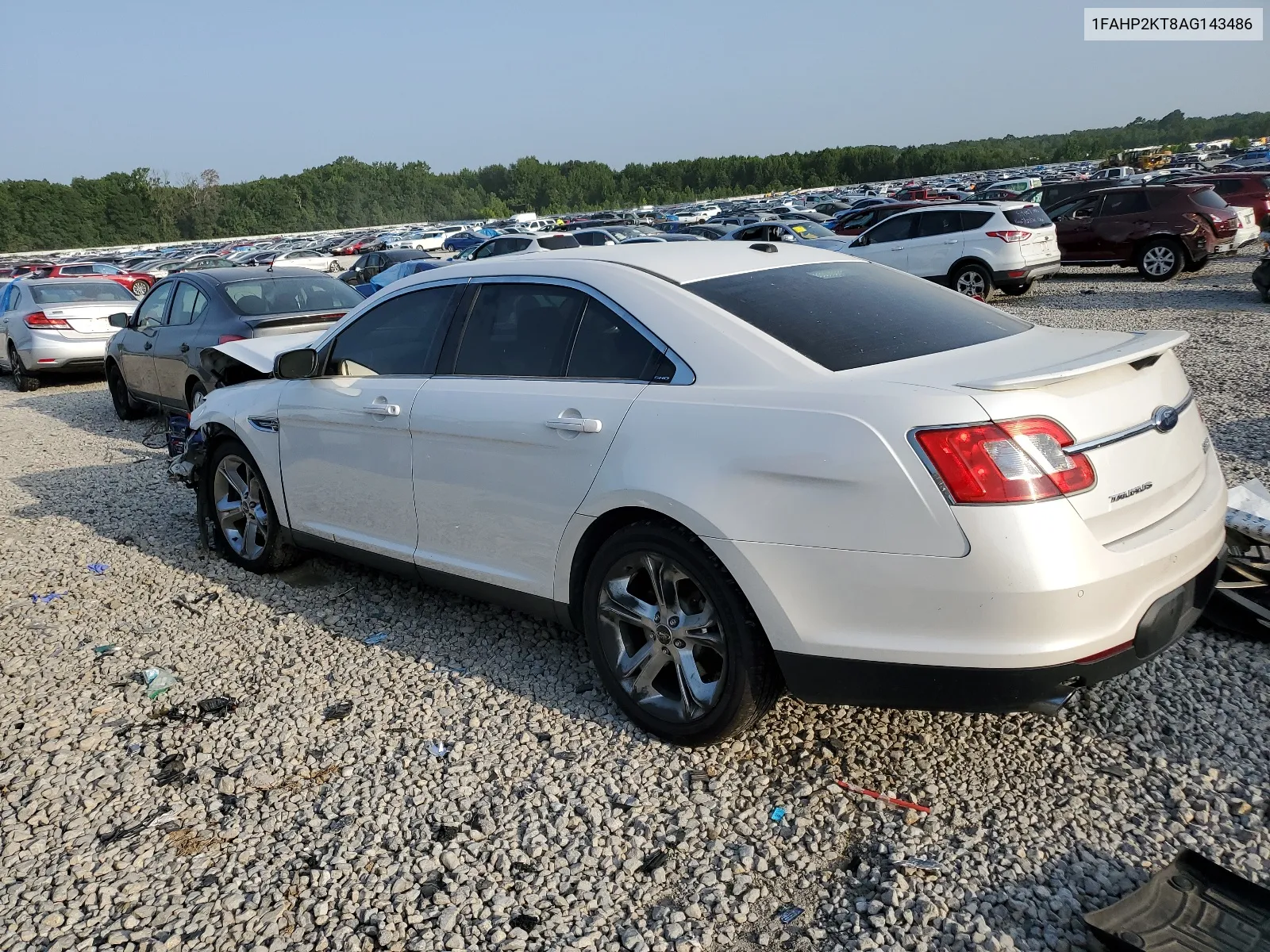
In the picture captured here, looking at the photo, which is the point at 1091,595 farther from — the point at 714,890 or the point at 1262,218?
the point at 1262,218

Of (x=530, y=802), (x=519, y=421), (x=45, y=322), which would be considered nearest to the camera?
(x=530, y=802)

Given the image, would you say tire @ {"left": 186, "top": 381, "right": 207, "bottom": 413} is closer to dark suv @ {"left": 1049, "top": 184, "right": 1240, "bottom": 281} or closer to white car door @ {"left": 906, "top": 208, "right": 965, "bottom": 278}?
white car door @ {"left": 906, "top": 208, "right": 965, "bottom": 278}

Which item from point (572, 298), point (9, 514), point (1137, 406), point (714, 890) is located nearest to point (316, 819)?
point (714, 890)

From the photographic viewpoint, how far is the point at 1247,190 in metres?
21.5

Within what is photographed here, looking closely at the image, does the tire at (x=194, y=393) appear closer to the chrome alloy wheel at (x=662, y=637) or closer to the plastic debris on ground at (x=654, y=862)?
the chrome alloy wheel at (x=662, y=637)

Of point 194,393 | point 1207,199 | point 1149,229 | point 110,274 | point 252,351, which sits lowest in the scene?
point 194,393

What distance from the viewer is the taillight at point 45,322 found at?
13820mm

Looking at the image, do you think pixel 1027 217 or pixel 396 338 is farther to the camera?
pixel 1027 217

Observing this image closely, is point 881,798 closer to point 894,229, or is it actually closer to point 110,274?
point 894,229

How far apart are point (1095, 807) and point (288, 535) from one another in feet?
13.1

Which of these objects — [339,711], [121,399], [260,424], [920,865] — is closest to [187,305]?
[121,399]

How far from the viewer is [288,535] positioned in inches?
204

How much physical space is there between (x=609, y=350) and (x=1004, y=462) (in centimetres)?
151

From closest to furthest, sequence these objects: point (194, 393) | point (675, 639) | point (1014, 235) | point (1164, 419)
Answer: point (1164, 419) < point (675, 639) < point (194, 393) < point (1014, 235)
